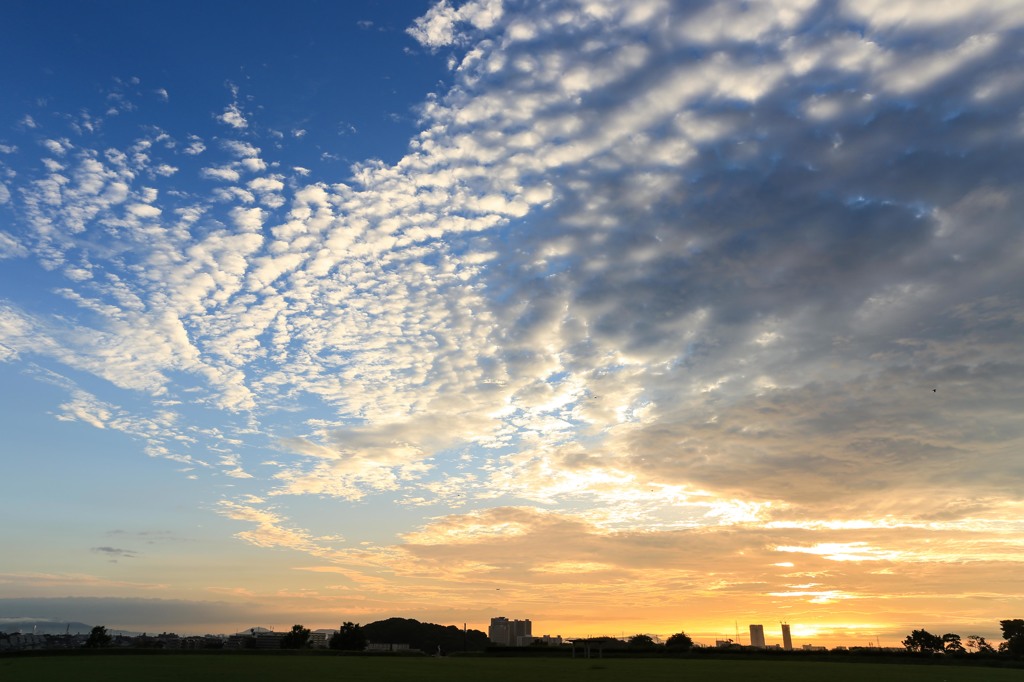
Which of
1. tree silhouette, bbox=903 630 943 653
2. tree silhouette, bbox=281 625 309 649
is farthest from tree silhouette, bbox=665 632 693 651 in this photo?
tree silhouette, bbox=281 625 309 649

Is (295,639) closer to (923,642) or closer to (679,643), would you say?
(679,643)

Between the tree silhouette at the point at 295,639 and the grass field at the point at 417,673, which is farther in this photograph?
the tree silhouette at the point at 295,639

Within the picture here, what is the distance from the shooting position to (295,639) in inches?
6393

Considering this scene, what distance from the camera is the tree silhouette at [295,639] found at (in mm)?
161750

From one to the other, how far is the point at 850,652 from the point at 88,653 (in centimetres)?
14682

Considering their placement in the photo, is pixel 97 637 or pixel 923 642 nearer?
pixel 97 637

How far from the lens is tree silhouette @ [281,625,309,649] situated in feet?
531

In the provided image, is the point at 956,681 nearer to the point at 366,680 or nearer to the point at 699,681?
the point at 699,681

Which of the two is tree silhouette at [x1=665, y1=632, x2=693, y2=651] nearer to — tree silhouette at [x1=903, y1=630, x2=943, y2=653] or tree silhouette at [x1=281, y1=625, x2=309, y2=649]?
tree silhouette at [x1=903, y1=630, x2=943, y2=653]

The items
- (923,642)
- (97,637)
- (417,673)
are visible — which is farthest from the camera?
(923,642)

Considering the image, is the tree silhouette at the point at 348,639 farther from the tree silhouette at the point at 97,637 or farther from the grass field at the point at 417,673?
the grass field at the point at 417,673

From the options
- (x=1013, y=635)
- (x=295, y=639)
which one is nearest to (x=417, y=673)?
(x=295, y=639)

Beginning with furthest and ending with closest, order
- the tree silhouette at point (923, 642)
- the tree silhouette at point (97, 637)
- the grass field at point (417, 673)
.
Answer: the tree silhouette at point (923, 642)
the tree silhouette at point (97, 637)
the grass field at point (417, 673)

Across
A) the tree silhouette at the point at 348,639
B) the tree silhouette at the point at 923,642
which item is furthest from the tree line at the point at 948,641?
the tree silhouette at the point at 348,639
